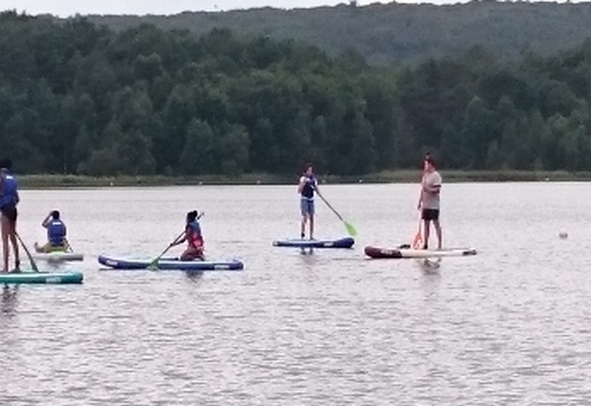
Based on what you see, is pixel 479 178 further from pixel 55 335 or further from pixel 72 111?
pixel 55 335

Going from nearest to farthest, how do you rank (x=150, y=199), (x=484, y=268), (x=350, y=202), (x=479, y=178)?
(x=484, y=268) → (x=350, y=202) → (x=150, y=199) → (x=479, y=178)

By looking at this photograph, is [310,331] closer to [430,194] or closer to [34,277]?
[34,277]

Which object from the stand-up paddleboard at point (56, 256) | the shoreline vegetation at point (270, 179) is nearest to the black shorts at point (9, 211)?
the stand-up paddleboard at point (56, 256)

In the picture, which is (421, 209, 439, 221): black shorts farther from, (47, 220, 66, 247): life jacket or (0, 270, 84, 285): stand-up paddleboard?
(0, 270, 84, 285): stand-up paddleboard

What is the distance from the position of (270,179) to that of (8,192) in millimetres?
105854

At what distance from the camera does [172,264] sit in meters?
34.7

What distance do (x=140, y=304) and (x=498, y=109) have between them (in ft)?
388

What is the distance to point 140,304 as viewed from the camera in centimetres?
2930

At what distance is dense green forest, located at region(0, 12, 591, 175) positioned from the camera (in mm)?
129500

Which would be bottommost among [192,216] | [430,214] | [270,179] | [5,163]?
[270,179]

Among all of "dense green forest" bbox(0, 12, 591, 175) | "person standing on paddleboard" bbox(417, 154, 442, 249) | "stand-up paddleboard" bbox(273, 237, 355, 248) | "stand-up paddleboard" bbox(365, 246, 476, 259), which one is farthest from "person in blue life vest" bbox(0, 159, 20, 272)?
"dense green forest" bbox(0, 12, 591, 175)

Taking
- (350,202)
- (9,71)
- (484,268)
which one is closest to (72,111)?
(9,71)

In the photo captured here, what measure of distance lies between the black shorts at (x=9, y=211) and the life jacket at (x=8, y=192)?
0.05 meters

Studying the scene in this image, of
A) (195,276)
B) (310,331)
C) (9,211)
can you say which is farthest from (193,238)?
(310,331)
